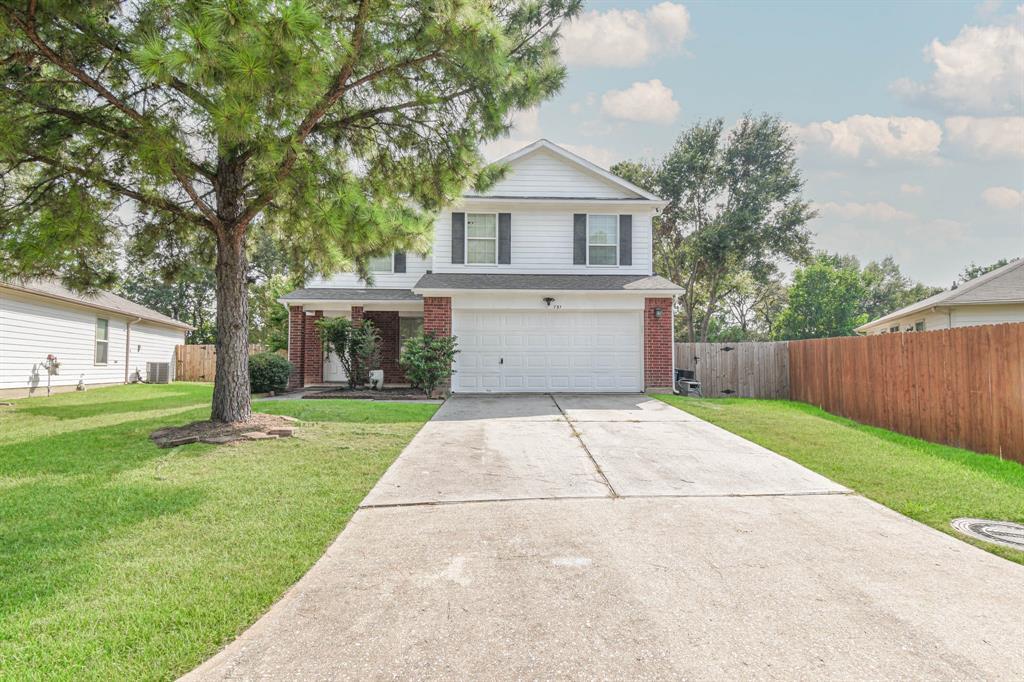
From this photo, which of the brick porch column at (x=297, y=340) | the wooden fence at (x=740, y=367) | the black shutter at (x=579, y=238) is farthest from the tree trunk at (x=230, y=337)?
the wooden fence at (x=740, y=367)

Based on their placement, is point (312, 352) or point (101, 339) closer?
point (312, 352)

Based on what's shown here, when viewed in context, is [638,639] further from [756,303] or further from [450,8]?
[756,303]

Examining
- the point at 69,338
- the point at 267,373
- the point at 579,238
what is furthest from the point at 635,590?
the point at 69,338

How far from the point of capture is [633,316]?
475 inches

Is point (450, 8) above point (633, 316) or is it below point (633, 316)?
above

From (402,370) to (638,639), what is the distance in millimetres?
12769

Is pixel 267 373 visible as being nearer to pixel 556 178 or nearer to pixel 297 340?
pixel 297 340

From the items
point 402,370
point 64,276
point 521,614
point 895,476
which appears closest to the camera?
point 521,614

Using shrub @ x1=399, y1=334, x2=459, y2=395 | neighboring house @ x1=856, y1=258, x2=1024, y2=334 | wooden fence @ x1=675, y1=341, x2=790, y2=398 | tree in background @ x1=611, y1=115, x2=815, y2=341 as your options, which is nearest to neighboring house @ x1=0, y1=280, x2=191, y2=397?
shrub @ x1=399, y1=334, x2=459, y2=395

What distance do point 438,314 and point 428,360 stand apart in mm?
1252

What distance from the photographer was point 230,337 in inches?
274

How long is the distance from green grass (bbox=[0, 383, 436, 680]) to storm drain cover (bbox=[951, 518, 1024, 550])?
15.5 ft

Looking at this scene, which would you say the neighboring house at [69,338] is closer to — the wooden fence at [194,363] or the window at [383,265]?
the wooden fence at [194,363]

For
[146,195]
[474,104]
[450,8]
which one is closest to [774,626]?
[450,8]
